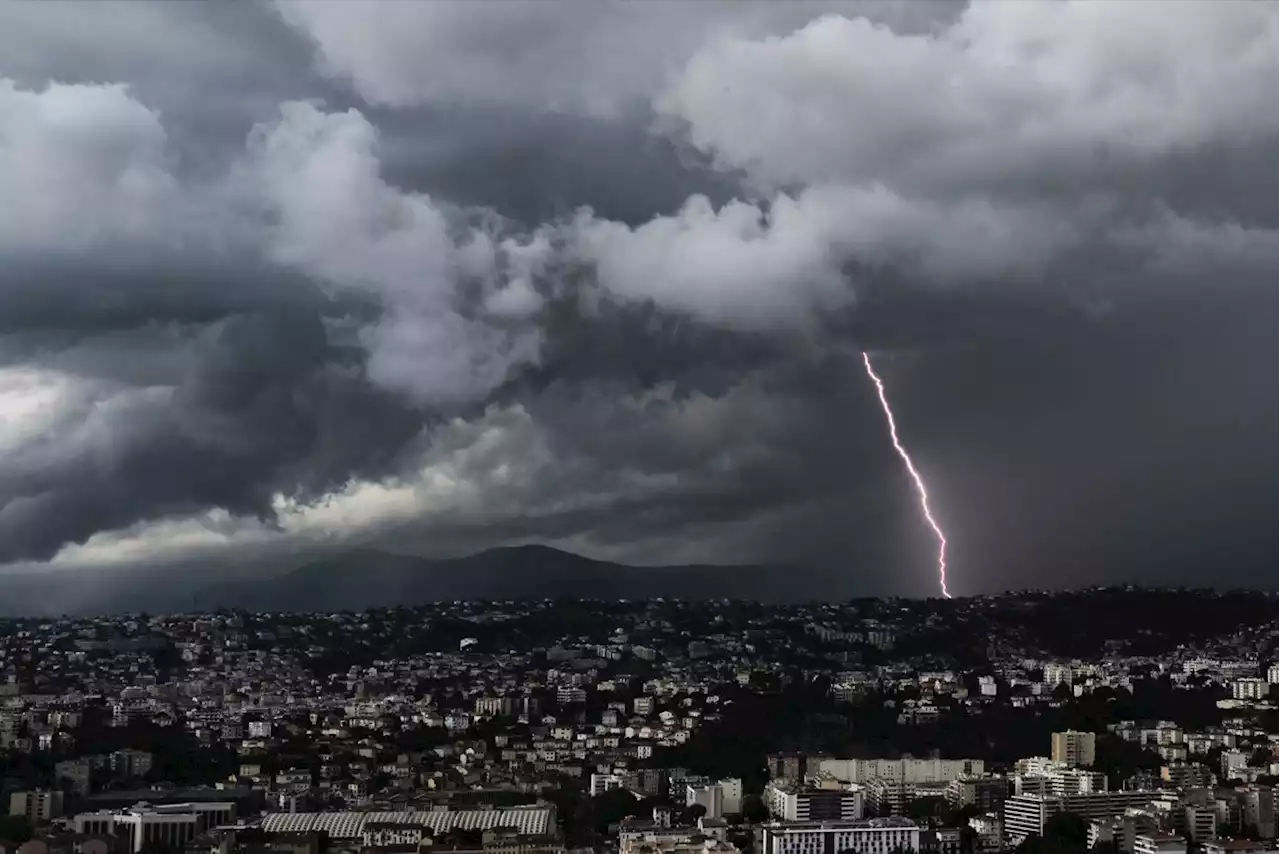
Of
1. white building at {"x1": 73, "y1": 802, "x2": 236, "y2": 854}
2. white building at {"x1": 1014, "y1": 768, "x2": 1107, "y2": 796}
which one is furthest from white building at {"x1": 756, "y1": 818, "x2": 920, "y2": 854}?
white building at {"x1": 73, "y1": 802, "x2": 236, "y2": 854}

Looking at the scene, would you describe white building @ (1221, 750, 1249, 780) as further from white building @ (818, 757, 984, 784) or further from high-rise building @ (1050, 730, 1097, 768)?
white building @ (818, 757, 984, 784)

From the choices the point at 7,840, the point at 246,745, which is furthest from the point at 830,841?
Result: the point at 246,745

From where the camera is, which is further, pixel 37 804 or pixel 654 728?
pixel 654 728

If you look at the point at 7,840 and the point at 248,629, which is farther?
the point at 248,629

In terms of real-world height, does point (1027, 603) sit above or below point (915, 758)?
above

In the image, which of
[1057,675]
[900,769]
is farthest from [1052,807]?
[1057,675]

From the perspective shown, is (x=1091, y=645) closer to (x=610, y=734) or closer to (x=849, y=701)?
(x=849, y=701)

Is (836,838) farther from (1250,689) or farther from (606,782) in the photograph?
(1250,689)
